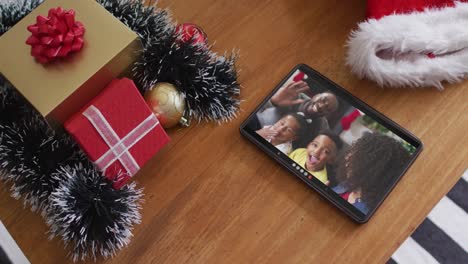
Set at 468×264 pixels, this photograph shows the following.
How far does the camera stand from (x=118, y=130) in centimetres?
53

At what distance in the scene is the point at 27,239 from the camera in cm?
54

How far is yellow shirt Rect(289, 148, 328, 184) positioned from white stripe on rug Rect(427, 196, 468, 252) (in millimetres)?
159

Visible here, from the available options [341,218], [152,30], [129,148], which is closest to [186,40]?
[152,30]

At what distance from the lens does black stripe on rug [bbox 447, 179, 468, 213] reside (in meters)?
0.64

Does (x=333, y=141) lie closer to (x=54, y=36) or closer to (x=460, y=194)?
(x=460, y=194)

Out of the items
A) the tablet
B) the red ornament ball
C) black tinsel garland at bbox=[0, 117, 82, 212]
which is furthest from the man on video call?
black tinsel garland at bbox=[0, 117, 82, 212]

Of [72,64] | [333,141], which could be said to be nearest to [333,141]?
[333,141]

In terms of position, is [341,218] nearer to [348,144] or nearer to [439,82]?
[348,144]

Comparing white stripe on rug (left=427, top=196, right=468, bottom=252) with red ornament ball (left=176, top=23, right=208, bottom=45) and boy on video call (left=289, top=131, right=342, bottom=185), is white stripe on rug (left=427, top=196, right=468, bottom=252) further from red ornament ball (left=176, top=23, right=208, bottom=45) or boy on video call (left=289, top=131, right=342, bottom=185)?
red ornament ball (left=176, top=23, right=208, bottom=45)

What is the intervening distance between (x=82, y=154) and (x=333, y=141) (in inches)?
11.8

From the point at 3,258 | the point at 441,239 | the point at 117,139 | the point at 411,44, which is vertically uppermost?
the point at 411,44

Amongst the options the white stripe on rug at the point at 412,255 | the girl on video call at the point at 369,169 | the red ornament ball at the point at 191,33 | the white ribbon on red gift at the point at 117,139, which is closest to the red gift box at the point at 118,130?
the white ribbon on red gift at the point at 117,139

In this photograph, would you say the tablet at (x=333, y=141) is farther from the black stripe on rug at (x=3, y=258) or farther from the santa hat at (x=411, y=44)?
the black stripe on rug at (x=3, y=258)

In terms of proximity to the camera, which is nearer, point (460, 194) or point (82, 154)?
point (82, 154)
